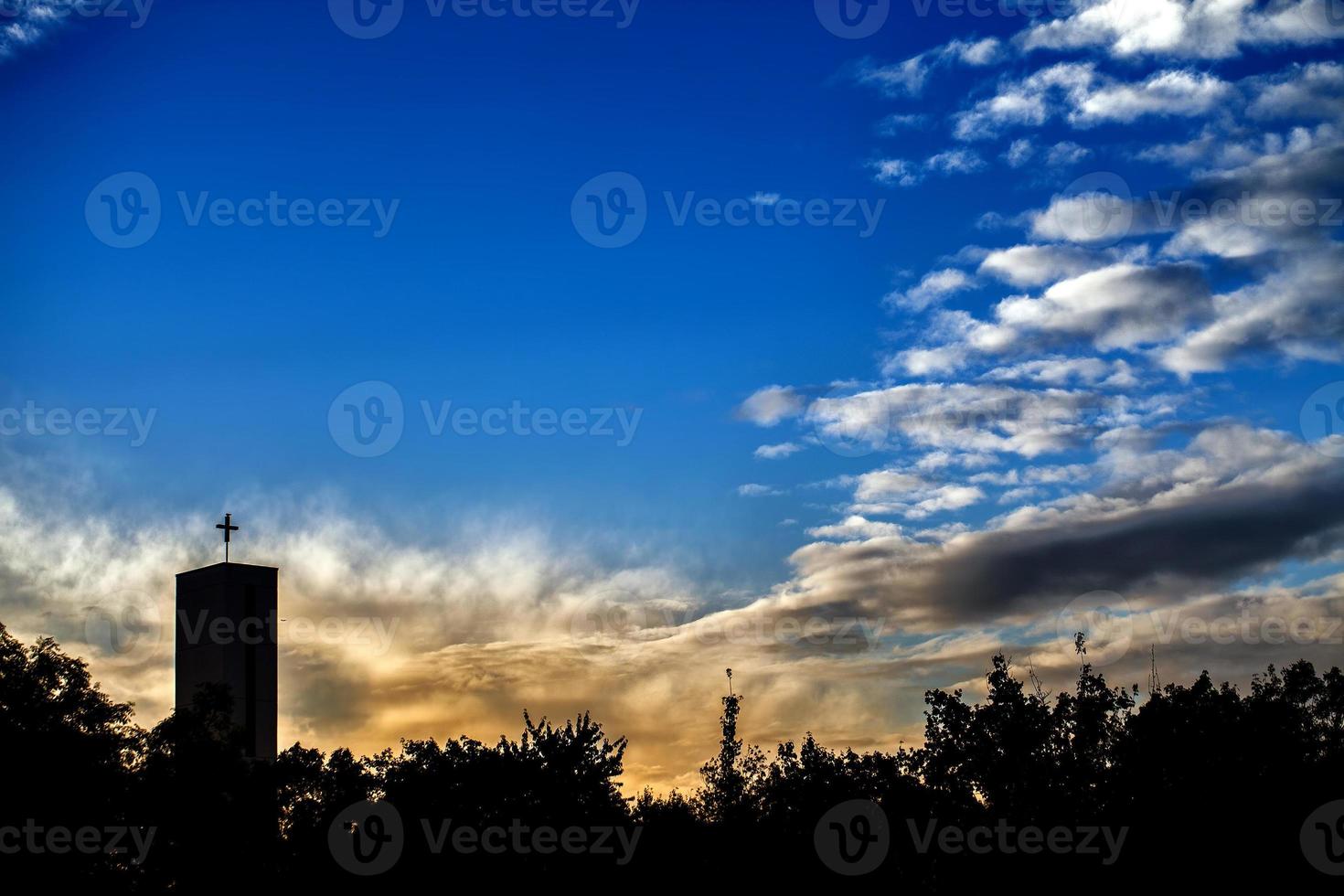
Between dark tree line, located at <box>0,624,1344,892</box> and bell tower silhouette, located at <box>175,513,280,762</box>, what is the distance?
364cm

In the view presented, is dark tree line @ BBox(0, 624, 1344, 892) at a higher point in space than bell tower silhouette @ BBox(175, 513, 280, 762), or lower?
lower

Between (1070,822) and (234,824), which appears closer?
(234,824)

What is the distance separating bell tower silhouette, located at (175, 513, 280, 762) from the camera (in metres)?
58.0

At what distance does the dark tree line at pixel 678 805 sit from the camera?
45.2 meters

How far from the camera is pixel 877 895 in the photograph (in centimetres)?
5362

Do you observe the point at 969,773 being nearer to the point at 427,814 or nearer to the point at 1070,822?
the point at 1070,822

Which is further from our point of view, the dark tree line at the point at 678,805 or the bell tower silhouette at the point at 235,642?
the bell tower silhouette at the point at 235,642

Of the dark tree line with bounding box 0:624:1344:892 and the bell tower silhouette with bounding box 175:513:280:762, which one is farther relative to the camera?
the bell tower silhouette with bounding box 175:513:280:762

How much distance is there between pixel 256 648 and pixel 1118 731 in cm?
3829

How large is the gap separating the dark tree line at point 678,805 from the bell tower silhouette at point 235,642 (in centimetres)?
364

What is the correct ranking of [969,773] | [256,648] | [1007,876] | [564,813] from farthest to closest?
1. [969,773]
2. [256,648]
3. [1007,876]
4. [564,813]

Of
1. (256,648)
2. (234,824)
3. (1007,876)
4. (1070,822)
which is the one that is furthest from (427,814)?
(1070,822)

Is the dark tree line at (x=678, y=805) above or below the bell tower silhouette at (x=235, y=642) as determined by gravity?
below

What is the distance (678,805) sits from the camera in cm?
6706
